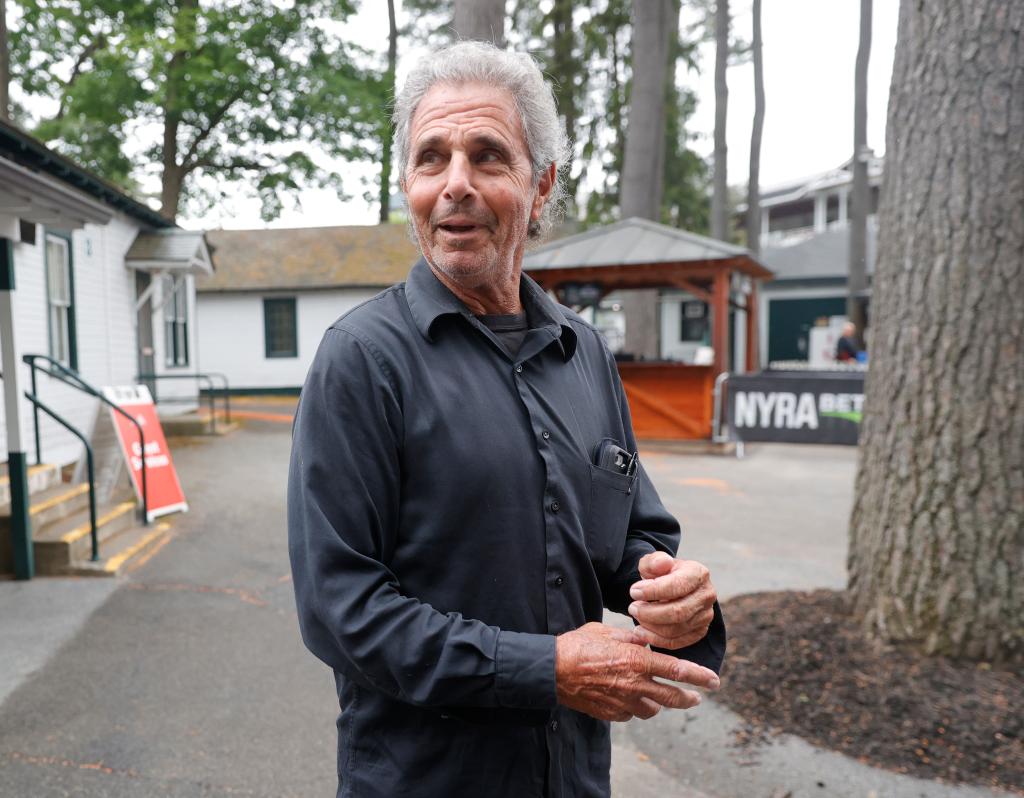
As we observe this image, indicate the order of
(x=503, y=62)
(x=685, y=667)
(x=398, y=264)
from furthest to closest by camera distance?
(x=398, y=264), (x=503, y=62), (x=685, y=667)

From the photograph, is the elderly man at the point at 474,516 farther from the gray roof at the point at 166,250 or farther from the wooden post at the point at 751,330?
the wooden post at the point at 751,330

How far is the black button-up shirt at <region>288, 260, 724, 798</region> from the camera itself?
4.44ft

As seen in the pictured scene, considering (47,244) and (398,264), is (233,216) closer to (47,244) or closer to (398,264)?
(398,264)

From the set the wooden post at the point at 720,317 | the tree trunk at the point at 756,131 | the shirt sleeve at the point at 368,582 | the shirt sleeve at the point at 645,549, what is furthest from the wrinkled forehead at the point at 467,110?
the tree trunk at the point at 756,131

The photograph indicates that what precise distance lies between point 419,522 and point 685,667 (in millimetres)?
536

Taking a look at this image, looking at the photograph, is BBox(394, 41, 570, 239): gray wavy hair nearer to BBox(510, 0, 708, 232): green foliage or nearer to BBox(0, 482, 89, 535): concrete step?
BBox(0, 482, 89, 535): concrete step

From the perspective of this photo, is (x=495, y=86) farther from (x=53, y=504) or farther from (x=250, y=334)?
(x=250, y=334)

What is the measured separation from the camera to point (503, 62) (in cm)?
168

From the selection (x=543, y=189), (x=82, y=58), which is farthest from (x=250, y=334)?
(x=543, y=189)

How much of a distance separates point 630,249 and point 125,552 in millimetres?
9031

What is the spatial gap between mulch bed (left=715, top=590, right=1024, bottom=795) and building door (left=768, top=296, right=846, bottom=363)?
24.5 meters

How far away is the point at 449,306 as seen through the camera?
1.60 m

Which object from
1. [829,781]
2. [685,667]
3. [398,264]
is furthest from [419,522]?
[398,264]

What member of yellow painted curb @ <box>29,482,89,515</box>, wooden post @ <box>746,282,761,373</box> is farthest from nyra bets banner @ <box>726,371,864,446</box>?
yellow painted curb @ <box>29,482,89,515</box>
